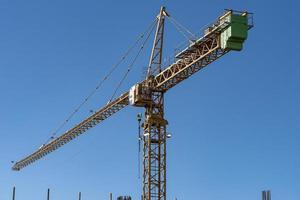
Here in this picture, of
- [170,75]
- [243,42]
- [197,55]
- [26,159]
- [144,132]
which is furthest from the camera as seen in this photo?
[26,159]

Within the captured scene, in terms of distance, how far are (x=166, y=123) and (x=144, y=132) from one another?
2.94 m

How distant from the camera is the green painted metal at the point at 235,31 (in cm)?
6600

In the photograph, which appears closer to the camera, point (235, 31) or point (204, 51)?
point (235, 31)

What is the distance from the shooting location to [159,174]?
80250 millimetres

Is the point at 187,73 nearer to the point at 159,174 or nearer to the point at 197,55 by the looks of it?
the point at 197,55

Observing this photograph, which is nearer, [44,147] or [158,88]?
[158,88]

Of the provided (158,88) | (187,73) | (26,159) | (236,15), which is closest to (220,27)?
(236,15)

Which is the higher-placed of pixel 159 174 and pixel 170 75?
pixel 170 75

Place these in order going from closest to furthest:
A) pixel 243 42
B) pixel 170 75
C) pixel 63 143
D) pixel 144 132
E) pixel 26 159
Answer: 1. pixel 243 42
2. pixel 170 75
3. pixel 144 132
4. pixel 63 143
5. pixel 26 159

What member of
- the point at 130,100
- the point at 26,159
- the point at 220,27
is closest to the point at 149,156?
the point at 130,100

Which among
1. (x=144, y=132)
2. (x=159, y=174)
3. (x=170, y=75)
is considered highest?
(x=170, y=75)

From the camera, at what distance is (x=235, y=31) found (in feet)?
217

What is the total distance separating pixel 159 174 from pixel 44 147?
1570 inches

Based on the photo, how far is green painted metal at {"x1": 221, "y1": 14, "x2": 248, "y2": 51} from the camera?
6600 cm
